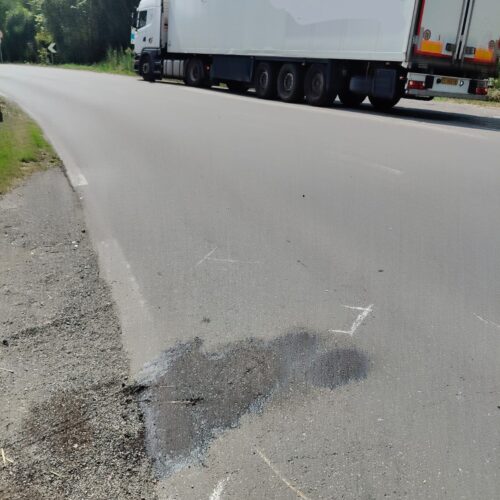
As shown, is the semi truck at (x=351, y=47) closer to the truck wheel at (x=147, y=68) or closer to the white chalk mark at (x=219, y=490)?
the truck wheel at (x=147, y=68)

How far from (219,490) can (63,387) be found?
3.66 feet

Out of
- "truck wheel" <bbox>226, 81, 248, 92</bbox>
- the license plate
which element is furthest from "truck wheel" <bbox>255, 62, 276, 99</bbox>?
the license plate

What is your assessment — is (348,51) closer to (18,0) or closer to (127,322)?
(127,322)

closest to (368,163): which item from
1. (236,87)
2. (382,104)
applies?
(382,104)

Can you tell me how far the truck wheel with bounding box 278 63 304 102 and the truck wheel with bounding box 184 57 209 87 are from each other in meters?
6.59

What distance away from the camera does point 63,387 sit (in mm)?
3002

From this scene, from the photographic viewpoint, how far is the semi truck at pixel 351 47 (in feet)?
47.1

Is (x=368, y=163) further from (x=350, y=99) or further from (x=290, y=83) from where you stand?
(x=290, y=83)

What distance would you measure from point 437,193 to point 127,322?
4.52m

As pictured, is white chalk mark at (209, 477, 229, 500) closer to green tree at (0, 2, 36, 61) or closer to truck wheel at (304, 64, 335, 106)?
truck wheel at (304, 64, 335, 106)

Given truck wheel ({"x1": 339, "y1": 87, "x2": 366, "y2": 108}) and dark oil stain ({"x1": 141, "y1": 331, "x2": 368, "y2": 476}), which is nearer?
dark oil stain ({"x1": 141, "y1": 331, "x2": 368, "y2": 476})

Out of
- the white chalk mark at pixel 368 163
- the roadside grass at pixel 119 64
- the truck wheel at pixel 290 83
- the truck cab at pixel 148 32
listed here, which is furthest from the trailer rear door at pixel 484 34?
the roadside grass at pixel 119 64

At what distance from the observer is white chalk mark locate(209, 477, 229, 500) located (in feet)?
7.56

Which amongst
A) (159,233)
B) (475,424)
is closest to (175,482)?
(475,424)
